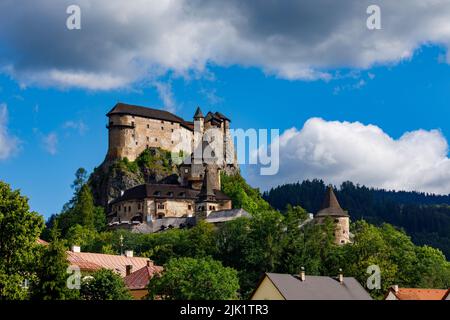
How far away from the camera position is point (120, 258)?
70.9 meters

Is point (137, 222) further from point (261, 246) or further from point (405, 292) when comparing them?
point (405, 292)

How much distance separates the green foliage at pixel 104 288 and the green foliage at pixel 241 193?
75.5m

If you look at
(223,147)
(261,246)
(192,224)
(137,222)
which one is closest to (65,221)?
(137,222)

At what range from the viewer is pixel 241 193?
435 feet

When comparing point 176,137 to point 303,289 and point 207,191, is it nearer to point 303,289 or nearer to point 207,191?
point 207,191

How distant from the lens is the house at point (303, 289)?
51.4 m

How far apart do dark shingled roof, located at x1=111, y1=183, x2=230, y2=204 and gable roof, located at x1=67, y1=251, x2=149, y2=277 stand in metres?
55.0

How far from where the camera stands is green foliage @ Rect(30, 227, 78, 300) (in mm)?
42062

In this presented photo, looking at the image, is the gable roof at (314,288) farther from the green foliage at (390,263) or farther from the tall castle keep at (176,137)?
the tall castle keep at (176,137)

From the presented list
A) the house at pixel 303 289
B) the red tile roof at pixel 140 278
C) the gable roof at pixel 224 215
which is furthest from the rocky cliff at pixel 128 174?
the house at pixel 303 289

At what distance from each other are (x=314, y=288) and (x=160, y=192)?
76.6 m

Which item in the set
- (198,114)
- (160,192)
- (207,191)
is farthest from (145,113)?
(207,191)
